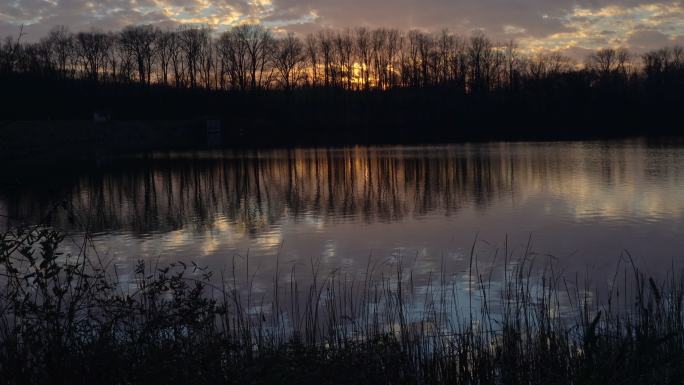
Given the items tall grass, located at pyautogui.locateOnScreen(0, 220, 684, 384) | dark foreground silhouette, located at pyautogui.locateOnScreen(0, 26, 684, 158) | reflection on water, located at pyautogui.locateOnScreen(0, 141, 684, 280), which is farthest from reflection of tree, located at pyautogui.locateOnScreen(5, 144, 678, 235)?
dark foreground silhouette, located at pyautogui.locateOnScreen(0, 26, 684, 158)

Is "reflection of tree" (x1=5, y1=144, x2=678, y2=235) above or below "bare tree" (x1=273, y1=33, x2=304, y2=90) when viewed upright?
below

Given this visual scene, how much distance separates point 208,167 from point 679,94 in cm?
7014

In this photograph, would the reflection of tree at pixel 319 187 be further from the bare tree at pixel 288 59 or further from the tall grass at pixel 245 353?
the bare tree at pixel 288 59

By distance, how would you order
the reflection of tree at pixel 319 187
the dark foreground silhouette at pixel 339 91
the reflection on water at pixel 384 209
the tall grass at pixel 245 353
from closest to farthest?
the tall grass at pixel 245 353, the reflection on water at pixel 384 209, the reflection of tree at pixel 319 187, the dark foreground silhouette at pixel 339 91

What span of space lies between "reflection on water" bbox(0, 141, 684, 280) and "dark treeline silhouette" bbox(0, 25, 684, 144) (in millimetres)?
42145

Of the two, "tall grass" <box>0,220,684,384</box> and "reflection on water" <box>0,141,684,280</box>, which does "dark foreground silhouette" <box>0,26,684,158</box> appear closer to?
"reflection on water" <box>0,141,684,280</box>

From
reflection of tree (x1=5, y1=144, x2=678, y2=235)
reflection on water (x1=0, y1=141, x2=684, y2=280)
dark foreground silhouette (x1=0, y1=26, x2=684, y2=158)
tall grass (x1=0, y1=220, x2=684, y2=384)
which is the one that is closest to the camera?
tall grass (x1=0, y1=220, x2=684, y2=384)

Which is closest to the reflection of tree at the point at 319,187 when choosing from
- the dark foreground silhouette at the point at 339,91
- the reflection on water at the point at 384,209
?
the reflection on water at the point at 384,209

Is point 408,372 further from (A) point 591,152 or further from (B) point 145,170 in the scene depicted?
(A) point 591,152

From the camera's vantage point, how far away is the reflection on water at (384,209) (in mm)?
12586

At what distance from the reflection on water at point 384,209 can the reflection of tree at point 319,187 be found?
0.23 feet

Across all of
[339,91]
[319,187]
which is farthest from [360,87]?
[319,187]

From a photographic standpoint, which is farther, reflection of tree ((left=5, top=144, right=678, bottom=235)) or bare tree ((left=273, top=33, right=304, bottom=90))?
bare tree ((left=273, top=33, right=304, bottom=90))

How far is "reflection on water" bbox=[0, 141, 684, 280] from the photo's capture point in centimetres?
1259
